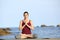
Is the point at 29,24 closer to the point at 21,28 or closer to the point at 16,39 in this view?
the point at 21,28

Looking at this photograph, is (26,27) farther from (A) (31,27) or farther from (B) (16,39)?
(B) (16,39)

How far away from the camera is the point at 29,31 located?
12.7ft

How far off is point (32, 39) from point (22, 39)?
0.53 ft

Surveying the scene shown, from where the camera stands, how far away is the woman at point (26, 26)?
3746mm

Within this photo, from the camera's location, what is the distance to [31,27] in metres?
3.77

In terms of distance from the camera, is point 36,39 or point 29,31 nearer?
point 36,39

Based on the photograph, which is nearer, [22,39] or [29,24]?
[22,39]

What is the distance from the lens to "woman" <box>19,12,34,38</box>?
375 cm

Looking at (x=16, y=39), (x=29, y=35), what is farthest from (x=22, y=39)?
(x=29, y=35)

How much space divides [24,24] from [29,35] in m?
0.22

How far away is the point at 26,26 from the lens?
12.6 feet

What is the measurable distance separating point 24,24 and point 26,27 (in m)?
0.08

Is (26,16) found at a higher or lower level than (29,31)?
higher

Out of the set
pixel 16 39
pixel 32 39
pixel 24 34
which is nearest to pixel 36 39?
pixel 32 39
